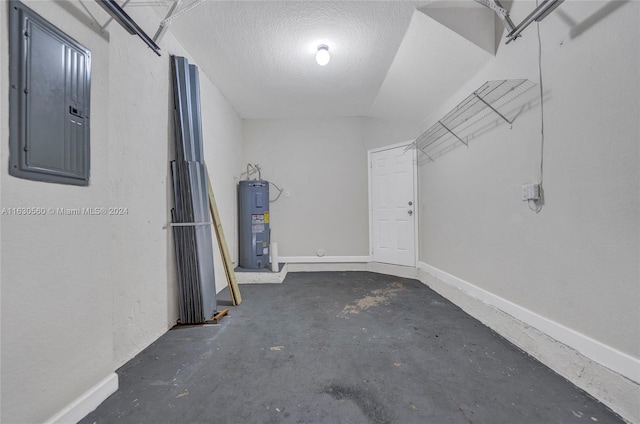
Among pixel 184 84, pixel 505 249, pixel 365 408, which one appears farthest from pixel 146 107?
pixel 505 249

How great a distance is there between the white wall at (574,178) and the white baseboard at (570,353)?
0.17 ft

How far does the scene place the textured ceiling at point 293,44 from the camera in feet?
6.48

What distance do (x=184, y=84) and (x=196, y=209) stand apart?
3.70ft

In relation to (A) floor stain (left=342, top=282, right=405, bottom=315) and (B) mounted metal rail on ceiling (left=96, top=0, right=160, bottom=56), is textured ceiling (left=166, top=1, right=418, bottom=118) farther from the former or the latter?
(A) floor stain (left=342, top=282, right=405, bottom=315)

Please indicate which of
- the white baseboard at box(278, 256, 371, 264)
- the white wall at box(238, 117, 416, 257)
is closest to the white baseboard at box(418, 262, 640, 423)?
the white baseboard at box(278, 256, 371, 264)

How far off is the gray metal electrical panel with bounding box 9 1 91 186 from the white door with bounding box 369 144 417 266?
3.57 metres

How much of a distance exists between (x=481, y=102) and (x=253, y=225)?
3.15 meters

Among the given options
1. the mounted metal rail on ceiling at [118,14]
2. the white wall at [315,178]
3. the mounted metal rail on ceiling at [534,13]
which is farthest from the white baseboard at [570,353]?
the mounted metal rail on ceiling at [118,14]

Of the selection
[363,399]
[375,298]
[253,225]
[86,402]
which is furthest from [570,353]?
[253,225]

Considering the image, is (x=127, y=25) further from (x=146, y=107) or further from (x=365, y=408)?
(x=365, y=408)

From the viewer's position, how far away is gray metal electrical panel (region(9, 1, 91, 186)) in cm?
95

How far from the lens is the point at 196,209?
2121 millimetres

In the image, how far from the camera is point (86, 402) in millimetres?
1169

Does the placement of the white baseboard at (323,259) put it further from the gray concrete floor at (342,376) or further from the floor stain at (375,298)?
the gray concrete floor at (342,376)
